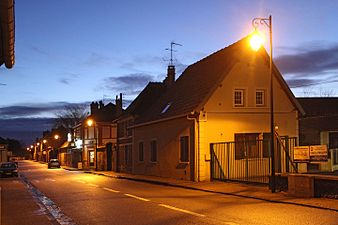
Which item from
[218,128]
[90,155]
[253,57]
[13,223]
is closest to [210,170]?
[218,128]

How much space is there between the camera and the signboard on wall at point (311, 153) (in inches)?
720

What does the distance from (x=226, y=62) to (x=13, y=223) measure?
1948cm

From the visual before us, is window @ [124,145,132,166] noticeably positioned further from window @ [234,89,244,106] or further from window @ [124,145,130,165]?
window @ [234,89,244,106]

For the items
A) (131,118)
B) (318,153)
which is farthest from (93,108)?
(318,153)

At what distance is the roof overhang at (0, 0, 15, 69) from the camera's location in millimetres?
5771

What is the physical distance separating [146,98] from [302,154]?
91.1ft

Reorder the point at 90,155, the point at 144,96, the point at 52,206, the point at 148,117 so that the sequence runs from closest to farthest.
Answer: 1. the point at 52,206
2. the point at 148,117
3. the point at 144,96
4. the point at 90,155

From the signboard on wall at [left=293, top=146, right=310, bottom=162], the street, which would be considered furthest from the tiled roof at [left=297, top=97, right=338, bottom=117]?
the street

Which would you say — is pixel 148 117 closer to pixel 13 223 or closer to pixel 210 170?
pixel 210 170

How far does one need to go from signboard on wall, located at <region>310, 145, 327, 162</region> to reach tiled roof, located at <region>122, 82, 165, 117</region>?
26037mm

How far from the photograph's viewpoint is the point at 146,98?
45.8 metres

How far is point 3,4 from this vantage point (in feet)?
18.5

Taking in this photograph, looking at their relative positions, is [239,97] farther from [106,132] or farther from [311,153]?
[106,132]

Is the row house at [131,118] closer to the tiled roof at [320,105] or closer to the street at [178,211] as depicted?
the tiled roof at [320,105]
